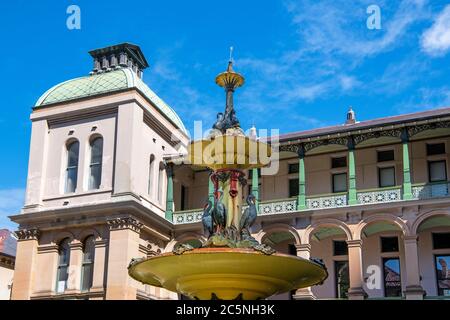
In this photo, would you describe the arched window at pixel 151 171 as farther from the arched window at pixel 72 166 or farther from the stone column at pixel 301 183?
the stone column at pixel 301 183

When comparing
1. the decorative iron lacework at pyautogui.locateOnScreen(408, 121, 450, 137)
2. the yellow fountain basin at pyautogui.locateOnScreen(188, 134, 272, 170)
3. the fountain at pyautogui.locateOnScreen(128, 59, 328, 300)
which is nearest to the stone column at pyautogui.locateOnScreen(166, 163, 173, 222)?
the decorative iron lacework at pyautogui.locateOnScreen(408, 121, 450, 137)

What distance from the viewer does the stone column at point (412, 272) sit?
95.9 ft

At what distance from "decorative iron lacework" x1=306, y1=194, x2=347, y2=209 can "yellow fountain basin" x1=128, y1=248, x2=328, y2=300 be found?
622 inches

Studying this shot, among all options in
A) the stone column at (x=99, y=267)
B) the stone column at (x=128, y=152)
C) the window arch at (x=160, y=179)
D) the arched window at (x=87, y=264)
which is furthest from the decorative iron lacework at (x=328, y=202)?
the arched window at (x=87, y=264)

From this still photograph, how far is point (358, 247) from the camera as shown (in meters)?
Result: 31.2

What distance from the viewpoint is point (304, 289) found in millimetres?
31609

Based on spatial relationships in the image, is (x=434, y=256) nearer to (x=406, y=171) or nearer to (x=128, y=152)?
(x=406, y=171)

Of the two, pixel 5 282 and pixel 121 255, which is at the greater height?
pixel 5 282

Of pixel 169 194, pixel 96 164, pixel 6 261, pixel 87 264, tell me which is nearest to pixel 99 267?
pixel 87 264

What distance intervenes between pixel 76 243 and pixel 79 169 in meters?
3.69

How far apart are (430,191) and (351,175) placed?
11.9ft

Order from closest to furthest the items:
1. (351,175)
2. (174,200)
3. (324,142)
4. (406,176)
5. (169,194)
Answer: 1. (406,176)
2. (351,175)
3. (324,142)
4. (169,194)
5. (174,200)

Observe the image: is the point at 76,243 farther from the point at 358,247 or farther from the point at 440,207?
the point at 440,207

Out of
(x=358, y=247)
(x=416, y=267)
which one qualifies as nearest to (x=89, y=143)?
(x=358, y=247)
